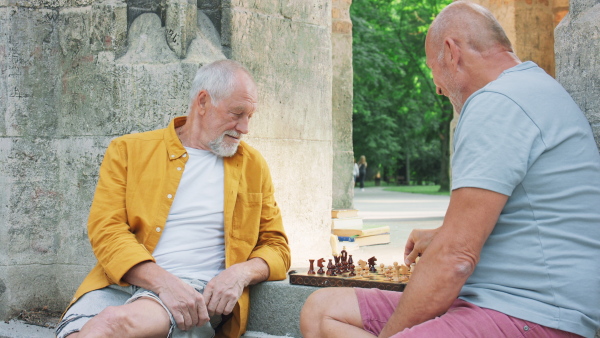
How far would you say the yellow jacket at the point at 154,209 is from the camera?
10.1ft

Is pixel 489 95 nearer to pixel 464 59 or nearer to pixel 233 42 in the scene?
pixel 464 59

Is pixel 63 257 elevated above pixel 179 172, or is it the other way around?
pixel 179 172

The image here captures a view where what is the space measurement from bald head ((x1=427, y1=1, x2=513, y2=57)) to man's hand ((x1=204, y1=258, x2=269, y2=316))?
56.2 inches

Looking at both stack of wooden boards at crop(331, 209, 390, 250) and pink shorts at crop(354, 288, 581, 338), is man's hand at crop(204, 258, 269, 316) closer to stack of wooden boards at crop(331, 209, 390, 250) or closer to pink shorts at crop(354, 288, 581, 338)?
pink shorts at crop(354, 288, 581, 338)

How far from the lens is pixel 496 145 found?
197 centimetres

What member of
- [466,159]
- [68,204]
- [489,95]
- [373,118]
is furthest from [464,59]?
[373,118]

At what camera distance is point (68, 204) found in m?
4.22

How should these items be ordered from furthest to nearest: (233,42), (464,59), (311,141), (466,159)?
(311,141) < (233,42) < (464,59) < (466,159)

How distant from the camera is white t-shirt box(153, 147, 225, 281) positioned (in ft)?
10.5

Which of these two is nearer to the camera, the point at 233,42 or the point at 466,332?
the point at 466,332

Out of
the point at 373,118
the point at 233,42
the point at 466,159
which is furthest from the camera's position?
the point at 373,118

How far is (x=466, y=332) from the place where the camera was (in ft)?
6.63

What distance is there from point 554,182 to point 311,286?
152 centimetres

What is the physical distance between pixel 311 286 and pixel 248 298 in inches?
11.7
